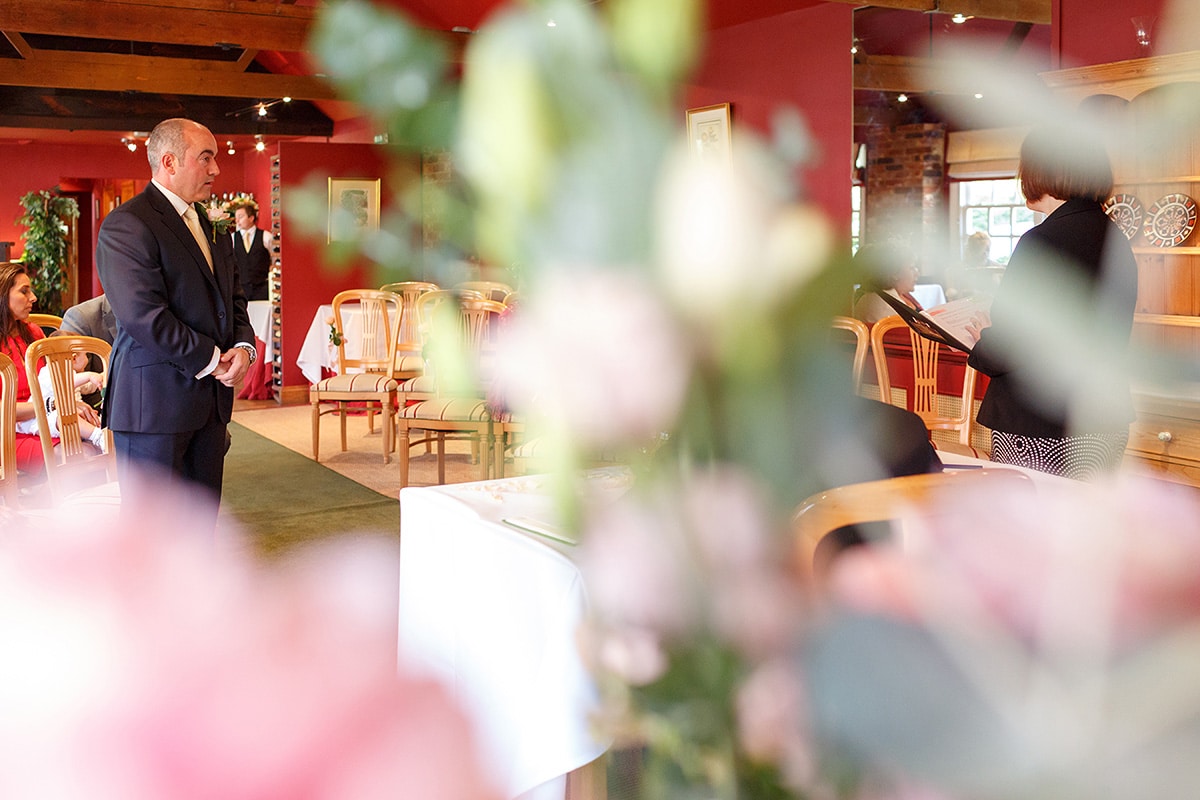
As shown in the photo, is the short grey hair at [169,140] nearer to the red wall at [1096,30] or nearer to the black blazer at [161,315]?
the black blazer at [161,315]

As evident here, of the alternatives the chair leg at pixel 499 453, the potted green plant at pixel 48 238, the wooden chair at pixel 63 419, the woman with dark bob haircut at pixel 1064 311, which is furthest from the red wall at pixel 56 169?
the woman with dark bob haircut at pixel 1064 311

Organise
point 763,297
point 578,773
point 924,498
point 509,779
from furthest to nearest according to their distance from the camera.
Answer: point 578,773
point 509,779
point 924,498
point 763,297

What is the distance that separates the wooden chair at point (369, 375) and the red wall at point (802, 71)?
2367 mm

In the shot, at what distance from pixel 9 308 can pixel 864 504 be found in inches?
166

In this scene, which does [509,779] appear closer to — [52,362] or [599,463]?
[599,463]

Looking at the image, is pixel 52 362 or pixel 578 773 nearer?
pixel 578 773

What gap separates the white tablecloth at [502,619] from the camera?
1731 mm

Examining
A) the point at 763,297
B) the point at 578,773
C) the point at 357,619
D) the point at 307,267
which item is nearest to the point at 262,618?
the point at 357,619

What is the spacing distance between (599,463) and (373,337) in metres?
7.00

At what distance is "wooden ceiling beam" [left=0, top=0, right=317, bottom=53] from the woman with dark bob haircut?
605 centimetres

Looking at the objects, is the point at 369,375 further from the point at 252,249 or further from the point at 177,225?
the point at 252,249

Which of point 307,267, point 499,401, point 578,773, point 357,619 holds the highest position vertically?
point 307,267

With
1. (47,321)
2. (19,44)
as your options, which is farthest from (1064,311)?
(19,44)

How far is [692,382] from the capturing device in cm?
33
